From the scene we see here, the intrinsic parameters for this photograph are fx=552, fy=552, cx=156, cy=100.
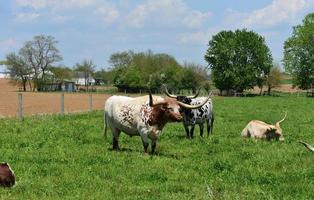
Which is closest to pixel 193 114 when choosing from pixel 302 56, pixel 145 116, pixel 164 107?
pixel 164 107

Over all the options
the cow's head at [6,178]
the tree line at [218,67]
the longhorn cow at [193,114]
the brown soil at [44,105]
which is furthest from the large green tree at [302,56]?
the cow's head at [6,178]

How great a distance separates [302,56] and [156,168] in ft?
322

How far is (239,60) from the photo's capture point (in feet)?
361

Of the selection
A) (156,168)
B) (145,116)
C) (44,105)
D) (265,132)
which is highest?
(145,116)

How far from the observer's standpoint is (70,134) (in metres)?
18.7

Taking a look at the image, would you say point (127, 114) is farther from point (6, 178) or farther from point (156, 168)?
point (6, 178)

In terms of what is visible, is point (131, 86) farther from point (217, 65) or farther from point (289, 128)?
point (289, 128)

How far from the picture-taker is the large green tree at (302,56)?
10456 centimetres

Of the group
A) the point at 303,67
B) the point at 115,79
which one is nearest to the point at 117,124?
the point at 303,67

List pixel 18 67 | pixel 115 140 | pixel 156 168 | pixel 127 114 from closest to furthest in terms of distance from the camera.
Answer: pixel 156 168 < pixel 127 114 < pixel 115 140 < pixel 18 67

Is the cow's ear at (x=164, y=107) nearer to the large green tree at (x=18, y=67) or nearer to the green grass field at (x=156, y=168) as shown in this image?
the green grass field at (x=156, y=168)

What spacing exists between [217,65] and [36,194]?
10299cm

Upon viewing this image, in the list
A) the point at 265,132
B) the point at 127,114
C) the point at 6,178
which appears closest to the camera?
the point at 6,178

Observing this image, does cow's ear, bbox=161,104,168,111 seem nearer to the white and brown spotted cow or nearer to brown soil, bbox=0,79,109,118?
the white and brown spotted cow
